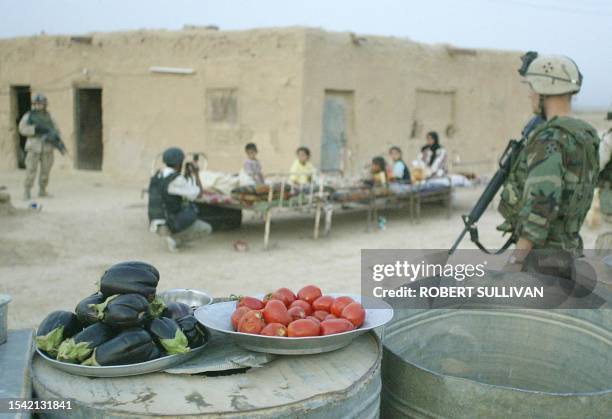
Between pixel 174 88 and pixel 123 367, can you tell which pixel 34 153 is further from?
pixel 123 367

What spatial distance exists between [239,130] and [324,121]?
5.13ft

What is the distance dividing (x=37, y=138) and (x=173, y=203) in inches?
180

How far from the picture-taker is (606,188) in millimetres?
4012

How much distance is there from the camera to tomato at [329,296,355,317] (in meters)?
2.04

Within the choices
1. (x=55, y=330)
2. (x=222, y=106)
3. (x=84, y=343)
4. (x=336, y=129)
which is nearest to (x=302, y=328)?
(x=84, y=343)

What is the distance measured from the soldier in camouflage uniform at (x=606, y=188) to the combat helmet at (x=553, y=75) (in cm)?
124

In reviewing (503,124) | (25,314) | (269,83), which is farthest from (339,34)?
(25,314)

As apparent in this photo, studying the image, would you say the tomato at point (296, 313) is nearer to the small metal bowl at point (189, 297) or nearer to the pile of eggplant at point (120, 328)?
the pile of eggplant at point (120, 328)

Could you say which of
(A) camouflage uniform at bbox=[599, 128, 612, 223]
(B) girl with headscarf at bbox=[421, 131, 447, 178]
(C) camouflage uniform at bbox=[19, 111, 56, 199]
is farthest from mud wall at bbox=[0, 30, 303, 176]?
(A) camouflage uniform at bbox=[599, 128, 612, 223]

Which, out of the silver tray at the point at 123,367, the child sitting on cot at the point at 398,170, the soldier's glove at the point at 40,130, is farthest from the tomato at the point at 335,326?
→ the soldier's glove at the point at 40,130

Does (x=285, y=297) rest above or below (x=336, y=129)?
below

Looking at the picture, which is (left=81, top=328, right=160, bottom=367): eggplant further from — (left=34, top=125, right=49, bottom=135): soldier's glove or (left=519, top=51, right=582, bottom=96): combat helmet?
(left=34, top=125, right=49, bottom=135): soldier's glove

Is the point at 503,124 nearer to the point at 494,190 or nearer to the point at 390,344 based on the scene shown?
the point at 494,190

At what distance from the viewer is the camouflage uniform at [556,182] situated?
2.68 meters
